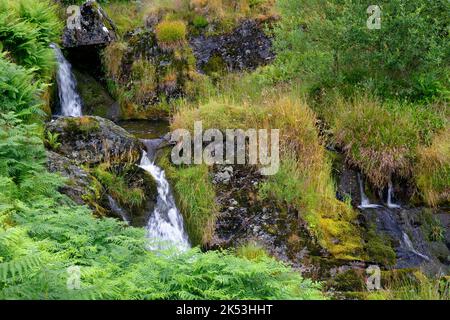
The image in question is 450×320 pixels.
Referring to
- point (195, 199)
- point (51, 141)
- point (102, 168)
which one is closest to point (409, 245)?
point (195, 199)

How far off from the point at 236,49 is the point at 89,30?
4.21 m

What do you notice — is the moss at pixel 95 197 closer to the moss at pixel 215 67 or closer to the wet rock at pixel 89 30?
the wet rock at pixel 89 30

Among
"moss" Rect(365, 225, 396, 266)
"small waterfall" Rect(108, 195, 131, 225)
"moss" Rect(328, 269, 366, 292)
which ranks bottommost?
"moss" Rect(328, 269, 366, 292)

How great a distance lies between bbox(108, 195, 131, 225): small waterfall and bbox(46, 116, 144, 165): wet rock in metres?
0.95

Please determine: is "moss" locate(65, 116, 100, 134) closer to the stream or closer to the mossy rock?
the stream

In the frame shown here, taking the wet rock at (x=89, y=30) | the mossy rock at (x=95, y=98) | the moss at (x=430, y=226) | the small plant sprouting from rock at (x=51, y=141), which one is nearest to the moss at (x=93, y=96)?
the mossy rock at (x=95, y=98)

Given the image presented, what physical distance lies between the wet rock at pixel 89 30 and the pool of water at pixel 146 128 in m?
2.53

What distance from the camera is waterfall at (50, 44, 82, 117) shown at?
11484mm

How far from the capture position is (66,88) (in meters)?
11.8

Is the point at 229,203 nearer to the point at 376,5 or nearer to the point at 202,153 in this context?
the point at 202,153

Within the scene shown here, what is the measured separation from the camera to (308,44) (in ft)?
34.5

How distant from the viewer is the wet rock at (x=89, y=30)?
42.2ft

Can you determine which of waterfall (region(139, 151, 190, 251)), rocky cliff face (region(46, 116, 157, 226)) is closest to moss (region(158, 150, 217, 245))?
waterfall (region(139, 151, 190, 251))
